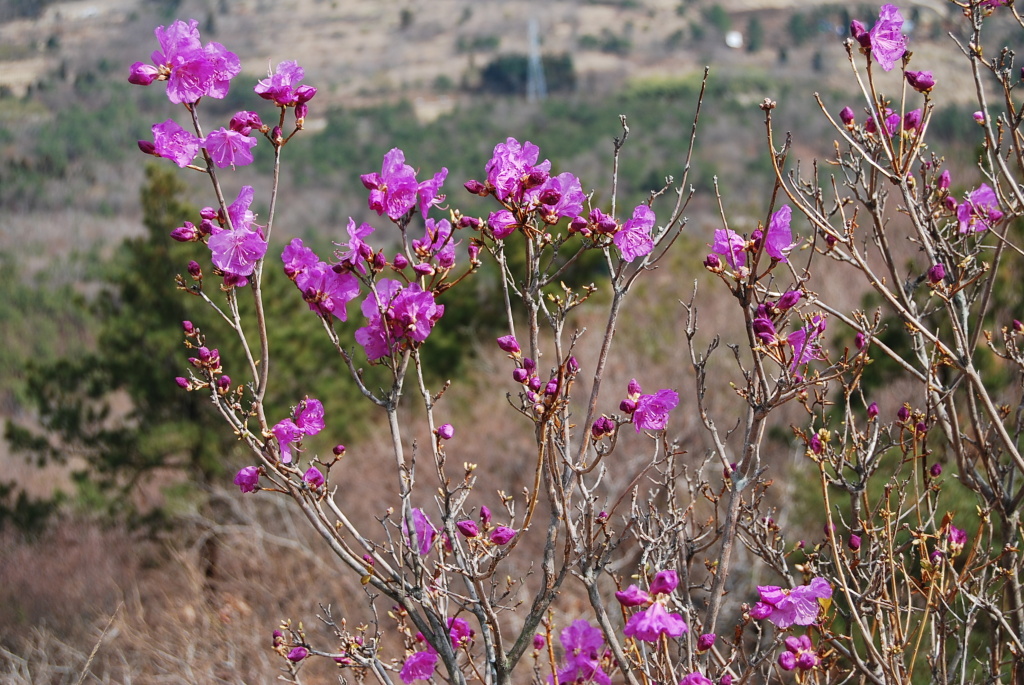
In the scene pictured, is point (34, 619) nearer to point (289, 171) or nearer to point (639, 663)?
point (639, 663)

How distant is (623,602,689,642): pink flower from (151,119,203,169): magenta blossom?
3.96 feet

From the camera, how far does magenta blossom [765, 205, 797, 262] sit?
184cm

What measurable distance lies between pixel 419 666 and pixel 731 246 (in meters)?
1.14

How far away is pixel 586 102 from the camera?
201 feet

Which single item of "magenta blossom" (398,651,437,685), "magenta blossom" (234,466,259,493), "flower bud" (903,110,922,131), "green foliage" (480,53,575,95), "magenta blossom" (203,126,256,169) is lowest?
"green foliage" (480,53,575,95)

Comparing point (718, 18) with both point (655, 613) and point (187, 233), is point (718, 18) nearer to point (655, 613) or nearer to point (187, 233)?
point (187, 233)

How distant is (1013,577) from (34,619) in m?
13.5

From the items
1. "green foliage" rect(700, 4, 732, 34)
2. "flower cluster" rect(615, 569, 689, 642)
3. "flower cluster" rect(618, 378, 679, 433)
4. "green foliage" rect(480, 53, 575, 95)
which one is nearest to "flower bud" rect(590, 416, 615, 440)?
"flower cluster" rect(618, 378, 679, 433)

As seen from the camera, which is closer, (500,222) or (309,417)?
(500,222)

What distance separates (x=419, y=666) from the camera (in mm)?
1871

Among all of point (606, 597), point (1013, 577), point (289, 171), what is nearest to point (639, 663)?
point (1013, 577)

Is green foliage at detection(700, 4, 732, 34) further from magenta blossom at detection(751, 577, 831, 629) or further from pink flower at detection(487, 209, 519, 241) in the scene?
magenta blossom at detection(751, 577, 831, 629)

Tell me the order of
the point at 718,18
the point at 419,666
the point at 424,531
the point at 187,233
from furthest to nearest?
the point at 718,18
the point at 424,531
the point at 419,666
the point at 187,233

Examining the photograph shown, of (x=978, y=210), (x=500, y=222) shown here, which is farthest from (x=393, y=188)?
(x=978, y=210)
